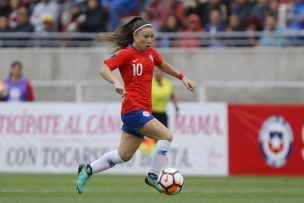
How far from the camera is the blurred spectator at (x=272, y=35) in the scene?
22734 mm

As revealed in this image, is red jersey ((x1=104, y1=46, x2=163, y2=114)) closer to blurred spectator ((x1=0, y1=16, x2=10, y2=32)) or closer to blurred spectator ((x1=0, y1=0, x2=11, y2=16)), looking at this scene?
blurred spectator ((x1=0, y1=16, x2=10, y2=32))

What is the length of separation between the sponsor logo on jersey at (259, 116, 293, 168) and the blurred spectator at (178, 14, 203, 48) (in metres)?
4.66

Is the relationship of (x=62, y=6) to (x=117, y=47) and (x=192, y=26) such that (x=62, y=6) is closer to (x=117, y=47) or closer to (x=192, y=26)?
(x=192, y=26)

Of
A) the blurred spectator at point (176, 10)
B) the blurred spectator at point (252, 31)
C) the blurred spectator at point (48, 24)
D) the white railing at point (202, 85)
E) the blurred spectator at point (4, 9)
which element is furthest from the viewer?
the blurred spectator at point (4, 9)

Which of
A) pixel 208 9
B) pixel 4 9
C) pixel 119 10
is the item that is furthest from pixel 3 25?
pixel 208 9

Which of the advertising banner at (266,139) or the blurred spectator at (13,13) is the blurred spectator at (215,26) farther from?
the blurred spectator at (13,13)

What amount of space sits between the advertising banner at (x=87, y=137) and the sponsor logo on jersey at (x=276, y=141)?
2.65 feet

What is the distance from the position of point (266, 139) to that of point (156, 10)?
6.13 m

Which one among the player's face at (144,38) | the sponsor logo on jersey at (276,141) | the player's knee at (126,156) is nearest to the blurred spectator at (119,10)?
the sponsor logo on jersey at (276,141)

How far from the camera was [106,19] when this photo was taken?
24.7 m

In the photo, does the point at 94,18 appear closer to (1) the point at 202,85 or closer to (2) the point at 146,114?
(1) the point at 202,85

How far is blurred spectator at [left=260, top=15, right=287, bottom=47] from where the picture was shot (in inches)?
895

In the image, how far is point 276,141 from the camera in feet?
64.2

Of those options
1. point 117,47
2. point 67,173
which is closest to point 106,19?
point 67,173
